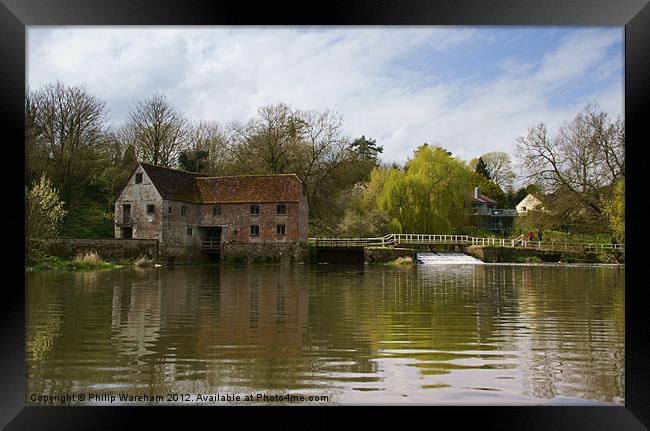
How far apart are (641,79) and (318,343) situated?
338 centimetres

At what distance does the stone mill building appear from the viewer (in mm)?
27578

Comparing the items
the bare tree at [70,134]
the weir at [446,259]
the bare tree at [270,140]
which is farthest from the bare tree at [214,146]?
the weir at [446,259]

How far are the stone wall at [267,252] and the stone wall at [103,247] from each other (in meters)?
3.87

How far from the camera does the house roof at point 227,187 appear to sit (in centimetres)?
2850

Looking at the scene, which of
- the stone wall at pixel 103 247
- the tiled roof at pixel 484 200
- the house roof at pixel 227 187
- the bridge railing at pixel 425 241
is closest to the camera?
the stone wall at pixel 103 247

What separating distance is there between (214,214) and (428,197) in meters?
10.5

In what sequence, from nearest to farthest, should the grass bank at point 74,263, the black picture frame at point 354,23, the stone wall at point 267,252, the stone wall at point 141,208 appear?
the black picture frame at point 354,23, the grass bank at point 74,263, the stone wall at point 141,208, the stone wall at point 267,252

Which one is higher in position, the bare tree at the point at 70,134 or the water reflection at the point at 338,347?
the bare tree at the point at 70,134

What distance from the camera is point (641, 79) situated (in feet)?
12.3

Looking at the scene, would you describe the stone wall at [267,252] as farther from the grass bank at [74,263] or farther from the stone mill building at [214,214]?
the grass bank at [74,263]

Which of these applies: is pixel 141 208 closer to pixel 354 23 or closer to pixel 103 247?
pixel 103 247

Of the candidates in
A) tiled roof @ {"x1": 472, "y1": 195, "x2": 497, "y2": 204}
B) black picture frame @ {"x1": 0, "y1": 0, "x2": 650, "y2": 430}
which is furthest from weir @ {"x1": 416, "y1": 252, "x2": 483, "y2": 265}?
black picture frame @ {"x1": 0, "y1": 0, "x2": 650, "y2": 430}

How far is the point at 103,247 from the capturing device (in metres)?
22.5

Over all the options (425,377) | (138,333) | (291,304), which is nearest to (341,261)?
(291,304)
